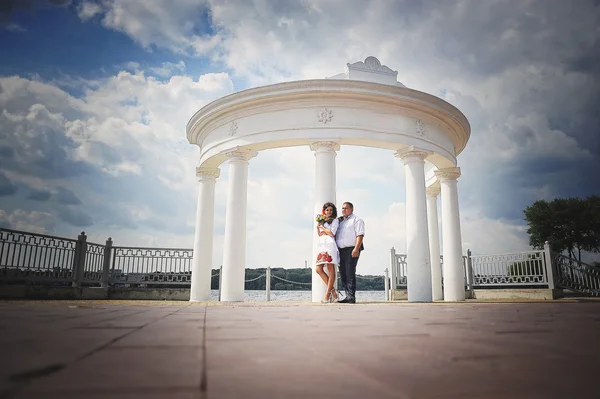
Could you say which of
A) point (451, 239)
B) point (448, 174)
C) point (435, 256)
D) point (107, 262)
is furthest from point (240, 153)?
point (435, 256)

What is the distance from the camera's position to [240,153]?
47.5ft

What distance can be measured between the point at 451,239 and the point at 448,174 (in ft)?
9.18

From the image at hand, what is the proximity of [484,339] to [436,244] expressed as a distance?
1719 cm

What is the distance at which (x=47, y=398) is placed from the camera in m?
0.81

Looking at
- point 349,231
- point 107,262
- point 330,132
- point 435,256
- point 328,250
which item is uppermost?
point 330,132

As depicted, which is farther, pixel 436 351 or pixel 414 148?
pixel 414 148

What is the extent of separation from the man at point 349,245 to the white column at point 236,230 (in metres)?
4.60

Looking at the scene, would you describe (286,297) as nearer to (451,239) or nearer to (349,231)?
(451,239)

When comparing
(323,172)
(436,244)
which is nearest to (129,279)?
(323,172)

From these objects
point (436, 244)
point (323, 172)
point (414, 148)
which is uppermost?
point (414, 148)

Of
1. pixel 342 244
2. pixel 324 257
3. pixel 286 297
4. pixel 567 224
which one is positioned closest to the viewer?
pixel 342 244

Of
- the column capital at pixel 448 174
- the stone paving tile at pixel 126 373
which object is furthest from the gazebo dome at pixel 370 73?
the stone paving tile at pixel 126 373

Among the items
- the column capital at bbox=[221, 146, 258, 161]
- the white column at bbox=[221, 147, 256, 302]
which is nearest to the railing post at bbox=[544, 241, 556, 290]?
the white column at bbox=[221, 147, 256, 302]

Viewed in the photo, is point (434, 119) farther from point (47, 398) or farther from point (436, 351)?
point (47, 398)
